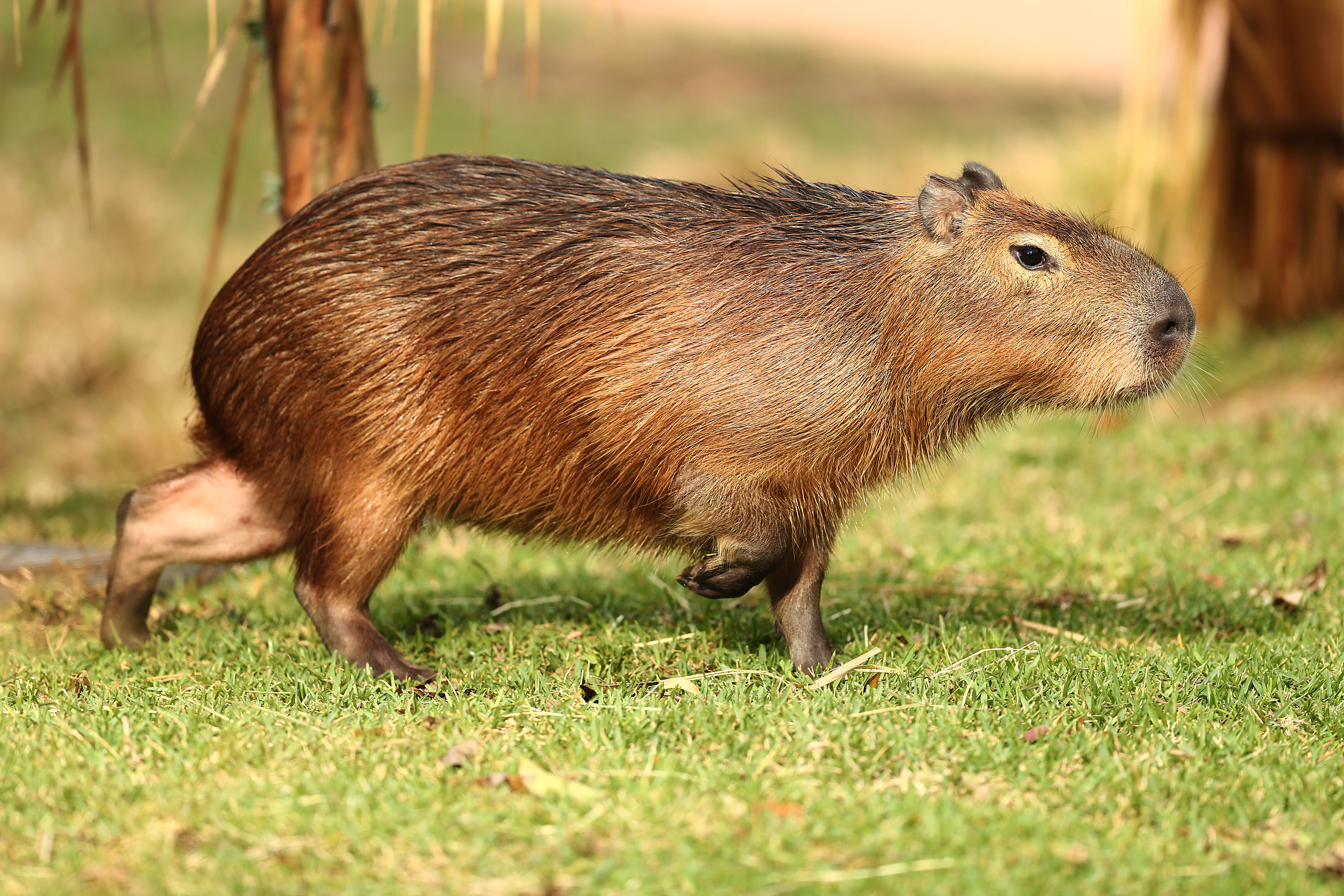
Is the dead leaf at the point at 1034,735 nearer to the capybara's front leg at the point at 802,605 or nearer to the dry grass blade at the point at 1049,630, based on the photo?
the capybara's front leg at the point at 802,605

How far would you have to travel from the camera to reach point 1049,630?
13.1ft

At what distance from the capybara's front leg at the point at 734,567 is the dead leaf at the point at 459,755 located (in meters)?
0.80

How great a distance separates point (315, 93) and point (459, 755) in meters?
2.55

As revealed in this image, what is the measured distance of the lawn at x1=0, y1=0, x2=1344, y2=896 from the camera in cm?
248

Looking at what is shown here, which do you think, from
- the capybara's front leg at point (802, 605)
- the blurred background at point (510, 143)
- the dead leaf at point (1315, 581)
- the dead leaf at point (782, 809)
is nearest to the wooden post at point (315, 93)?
the blurred background at point (510, 143)

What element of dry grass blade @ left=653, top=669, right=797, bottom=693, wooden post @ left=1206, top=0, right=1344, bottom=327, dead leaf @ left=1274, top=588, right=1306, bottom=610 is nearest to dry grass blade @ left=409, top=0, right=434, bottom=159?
dry grass blade @ left=653, top=669, right=797, bottom=693

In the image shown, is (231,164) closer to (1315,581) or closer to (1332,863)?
(1332,863)

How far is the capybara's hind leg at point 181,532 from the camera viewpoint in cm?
385

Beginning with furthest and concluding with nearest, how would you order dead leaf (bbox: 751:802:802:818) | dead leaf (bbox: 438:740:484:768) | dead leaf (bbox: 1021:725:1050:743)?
dead leaf (bbox: 1021:725:1050:743) → dead leaf (bbox: 438:740:484:768) → dead leaf (bbox: 751:802:802:818)

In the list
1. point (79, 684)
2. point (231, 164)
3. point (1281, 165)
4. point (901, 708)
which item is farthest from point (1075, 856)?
point (1281, 165)

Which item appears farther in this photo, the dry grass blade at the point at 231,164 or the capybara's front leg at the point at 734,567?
the dry grass blade at the point at 231,164

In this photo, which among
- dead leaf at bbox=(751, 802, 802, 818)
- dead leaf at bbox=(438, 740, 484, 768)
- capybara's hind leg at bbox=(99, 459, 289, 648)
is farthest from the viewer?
capybara's hind leg at bbox=(99, 459, 289, 648)

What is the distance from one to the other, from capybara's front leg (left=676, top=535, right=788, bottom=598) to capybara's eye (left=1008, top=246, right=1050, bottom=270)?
945 millimetres

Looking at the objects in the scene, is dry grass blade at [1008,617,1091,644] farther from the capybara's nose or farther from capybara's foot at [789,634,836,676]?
the capybara's nose
